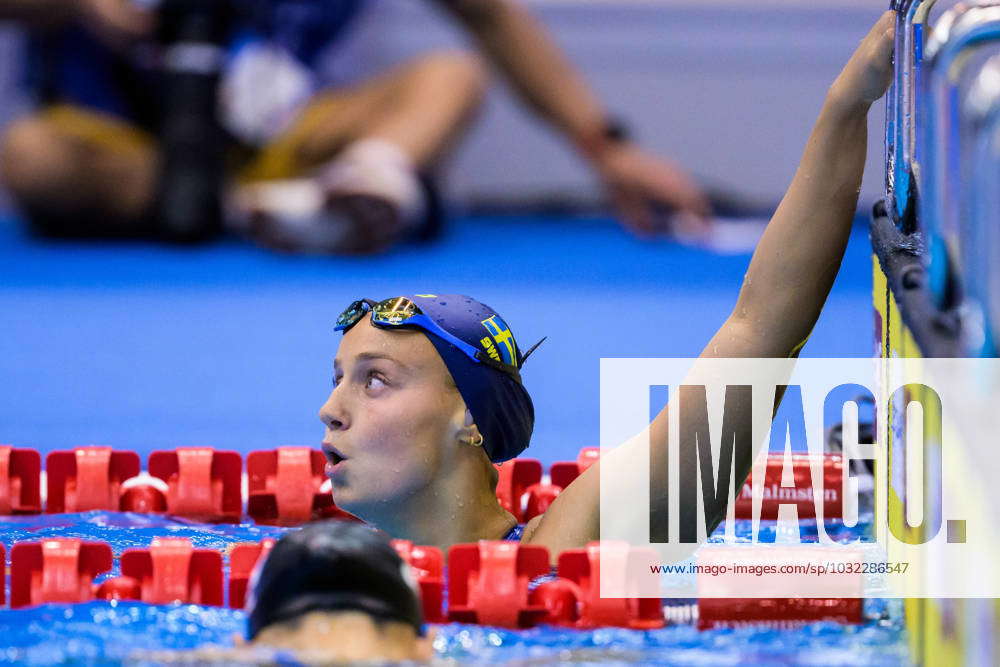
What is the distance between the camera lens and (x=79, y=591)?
7.41 ft

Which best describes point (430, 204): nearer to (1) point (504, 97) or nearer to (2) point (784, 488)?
(1) point (504, 97)

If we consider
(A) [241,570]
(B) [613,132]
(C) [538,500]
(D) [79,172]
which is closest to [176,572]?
(A) [241,570]

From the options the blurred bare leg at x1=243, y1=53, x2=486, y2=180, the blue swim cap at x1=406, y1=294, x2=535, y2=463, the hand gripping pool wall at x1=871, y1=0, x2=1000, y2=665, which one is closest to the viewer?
the hand gripping pool wall at x1=871, y1=0, x2=1000, y2=665

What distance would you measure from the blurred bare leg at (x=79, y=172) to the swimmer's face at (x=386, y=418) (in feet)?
15.4

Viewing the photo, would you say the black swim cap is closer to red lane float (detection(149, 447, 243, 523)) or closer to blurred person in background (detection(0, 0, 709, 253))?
red lane float (detection(149, 447, 243, 523))

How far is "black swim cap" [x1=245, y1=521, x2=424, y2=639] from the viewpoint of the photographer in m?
1.74

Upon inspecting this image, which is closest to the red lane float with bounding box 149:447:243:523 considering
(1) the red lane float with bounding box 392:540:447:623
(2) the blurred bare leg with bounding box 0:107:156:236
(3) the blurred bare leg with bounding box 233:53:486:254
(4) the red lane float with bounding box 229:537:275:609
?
(4) the red lane float with bounding box 229:537:275:609

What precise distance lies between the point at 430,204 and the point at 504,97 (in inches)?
73.1

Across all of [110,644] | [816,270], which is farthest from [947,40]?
[110,644]

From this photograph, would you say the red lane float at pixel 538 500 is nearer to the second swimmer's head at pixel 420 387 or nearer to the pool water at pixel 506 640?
the second swimmer's head at pixel 420 387

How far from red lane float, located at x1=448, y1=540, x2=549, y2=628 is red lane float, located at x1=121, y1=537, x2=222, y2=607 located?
15.0 inches

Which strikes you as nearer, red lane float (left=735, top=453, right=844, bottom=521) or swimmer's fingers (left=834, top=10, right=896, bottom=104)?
swimmer's fingers (left=834, top=10, right=896, bottom=104)

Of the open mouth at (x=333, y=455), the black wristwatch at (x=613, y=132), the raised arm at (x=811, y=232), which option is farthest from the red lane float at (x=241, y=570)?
the black wristwatch at (x=613, y=132)

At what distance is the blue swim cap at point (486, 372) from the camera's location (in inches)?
92.5
